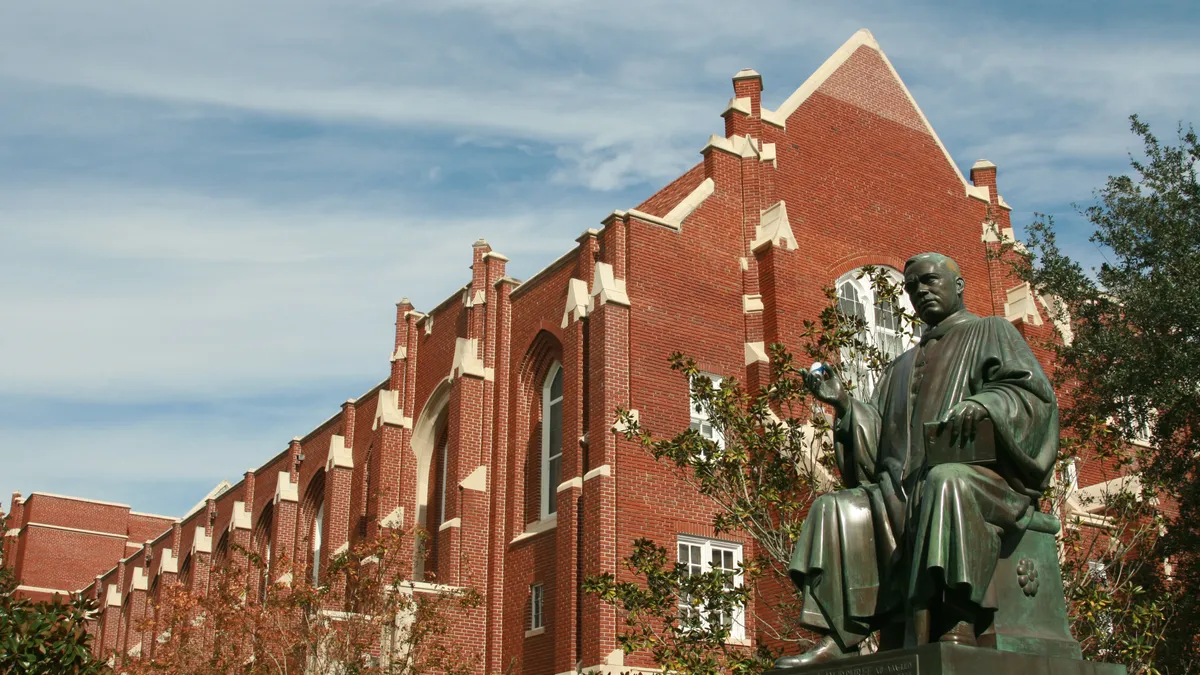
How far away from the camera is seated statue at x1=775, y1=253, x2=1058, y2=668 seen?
5832mm

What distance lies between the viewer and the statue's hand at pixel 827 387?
680 centimetres

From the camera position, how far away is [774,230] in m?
23.0

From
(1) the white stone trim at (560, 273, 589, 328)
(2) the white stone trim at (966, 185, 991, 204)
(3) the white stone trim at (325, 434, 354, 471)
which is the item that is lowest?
(3) the white stone trim at (325, 434, 354, 471)

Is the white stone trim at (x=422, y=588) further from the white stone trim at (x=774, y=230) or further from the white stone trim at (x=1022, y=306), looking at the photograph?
the white stone trim at (x=1022, y=306)

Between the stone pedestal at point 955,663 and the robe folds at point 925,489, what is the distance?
0.26m

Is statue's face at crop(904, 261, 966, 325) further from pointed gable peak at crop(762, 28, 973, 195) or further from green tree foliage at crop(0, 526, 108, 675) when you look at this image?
pointed gable peak at crop(762, 28, 973, 195)

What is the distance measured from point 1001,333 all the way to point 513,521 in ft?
60.5

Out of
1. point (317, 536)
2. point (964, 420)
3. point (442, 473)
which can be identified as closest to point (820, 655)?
point (964, 420)

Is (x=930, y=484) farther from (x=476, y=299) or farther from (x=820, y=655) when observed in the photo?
(x=476, y=299)

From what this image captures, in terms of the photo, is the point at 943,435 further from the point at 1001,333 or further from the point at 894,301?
the point at 894,301

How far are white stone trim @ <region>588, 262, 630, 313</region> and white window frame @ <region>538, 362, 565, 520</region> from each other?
130 inches

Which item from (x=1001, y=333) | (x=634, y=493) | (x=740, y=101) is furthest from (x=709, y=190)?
(x=1001, y=333)

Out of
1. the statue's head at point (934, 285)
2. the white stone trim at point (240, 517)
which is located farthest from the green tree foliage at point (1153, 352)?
the white stone trim at point (240, 517)

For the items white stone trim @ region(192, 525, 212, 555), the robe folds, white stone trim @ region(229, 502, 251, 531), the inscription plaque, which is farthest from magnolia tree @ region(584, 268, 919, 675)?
white stone trim @ region(192, 525, 212, 555)
